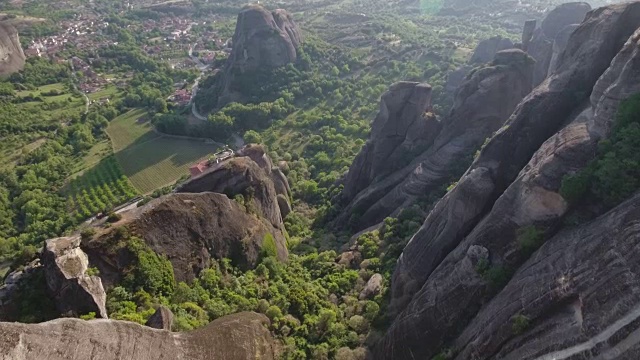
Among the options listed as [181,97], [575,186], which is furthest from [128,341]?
[181,97]

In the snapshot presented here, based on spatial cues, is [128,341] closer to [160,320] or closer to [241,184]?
[160,320]

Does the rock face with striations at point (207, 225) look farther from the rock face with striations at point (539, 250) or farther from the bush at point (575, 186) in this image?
the bush at point (575, 186)

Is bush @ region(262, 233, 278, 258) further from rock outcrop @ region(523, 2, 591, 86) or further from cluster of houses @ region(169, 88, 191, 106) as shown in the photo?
cluster of houses @ region(169, 88, 191, 106)

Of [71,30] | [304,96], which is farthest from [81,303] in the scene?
[71,30]

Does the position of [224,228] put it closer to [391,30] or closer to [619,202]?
[619,202]

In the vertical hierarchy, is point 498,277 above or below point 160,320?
above

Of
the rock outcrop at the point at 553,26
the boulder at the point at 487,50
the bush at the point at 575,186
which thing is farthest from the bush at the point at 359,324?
the boulder at the point at 487,50

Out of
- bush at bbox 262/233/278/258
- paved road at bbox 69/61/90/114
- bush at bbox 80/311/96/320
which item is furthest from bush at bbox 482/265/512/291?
paved road at bbox 69/61/90/114

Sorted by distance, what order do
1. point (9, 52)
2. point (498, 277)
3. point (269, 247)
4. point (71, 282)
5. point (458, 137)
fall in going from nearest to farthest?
point (498, 277)
point (71, 282)
point (269, 247)
point (458, 137)
point (9, 52)
